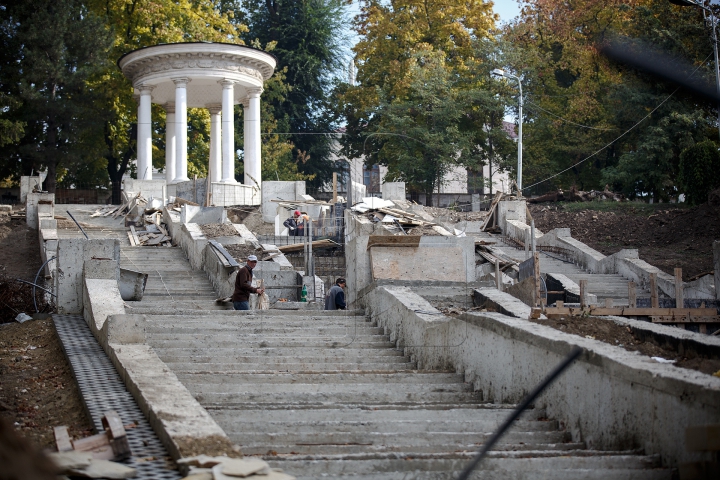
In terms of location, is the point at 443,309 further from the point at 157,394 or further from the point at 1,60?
the point at 1,60

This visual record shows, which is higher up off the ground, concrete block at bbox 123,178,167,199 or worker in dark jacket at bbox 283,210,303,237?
concrete block at bbox 123,178,167,199

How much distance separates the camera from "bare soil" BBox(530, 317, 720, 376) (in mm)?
7480

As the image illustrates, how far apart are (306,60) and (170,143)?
14.0 m

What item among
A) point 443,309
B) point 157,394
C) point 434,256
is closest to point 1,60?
point 434,256

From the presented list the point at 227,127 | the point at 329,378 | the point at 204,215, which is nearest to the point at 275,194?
the point at 204,215

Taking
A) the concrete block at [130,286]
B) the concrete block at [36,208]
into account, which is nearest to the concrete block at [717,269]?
the concrete block at [130,286]

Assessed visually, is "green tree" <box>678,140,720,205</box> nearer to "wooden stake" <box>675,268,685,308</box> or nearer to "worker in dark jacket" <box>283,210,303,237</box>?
"worker in dark jacket" <box>283,210,303,237</box>

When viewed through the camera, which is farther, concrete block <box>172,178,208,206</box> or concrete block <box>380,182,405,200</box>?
concrete block <box>172,178,208,206</box>

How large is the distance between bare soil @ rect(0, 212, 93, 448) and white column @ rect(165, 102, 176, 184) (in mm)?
25454

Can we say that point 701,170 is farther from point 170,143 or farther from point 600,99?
point 170,143

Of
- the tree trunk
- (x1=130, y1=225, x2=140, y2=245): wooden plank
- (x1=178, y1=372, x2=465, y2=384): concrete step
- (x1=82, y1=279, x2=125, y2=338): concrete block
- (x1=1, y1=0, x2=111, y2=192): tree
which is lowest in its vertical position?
(x1=178, y1=372, x2=465, y2=384): concrete step

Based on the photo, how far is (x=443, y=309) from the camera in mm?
12375

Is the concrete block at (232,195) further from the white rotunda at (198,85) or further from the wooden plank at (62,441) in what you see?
the wooden plank at (62,441)

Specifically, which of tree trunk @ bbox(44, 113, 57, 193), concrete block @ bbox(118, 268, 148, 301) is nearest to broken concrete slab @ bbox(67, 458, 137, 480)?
concrete block @ bbox(118, 268, 148, 301)
